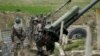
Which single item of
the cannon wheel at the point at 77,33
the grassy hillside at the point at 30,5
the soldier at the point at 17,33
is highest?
the soldier at the point at 17,33

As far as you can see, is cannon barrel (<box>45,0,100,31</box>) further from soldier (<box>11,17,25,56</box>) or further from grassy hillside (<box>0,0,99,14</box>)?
grassy hillside (<box>0,0,99,14</box>)

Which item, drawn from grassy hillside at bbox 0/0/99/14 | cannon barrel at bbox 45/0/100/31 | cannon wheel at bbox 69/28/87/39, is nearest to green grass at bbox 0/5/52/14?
grassy hillside at bbox 0/0/99/14

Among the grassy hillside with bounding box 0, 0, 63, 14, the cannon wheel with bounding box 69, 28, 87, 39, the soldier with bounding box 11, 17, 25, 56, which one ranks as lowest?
the grassy hillside with bounding box 0, 0, 63, 14

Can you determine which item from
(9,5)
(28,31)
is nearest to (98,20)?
(28,31)

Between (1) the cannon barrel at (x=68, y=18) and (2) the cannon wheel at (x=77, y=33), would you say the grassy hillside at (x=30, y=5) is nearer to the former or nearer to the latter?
(2) the cannon wheel at (x=77, y=33)

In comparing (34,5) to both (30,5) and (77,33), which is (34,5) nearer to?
(30,5)

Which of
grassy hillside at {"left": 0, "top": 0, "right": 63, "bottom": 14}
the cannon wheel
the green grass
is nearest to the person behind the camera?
the cannon wheel

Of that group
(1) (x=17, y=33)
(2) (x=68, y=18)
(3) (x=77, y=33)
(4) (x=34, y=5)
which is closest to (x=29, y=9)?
(4) (x=34, y=5)

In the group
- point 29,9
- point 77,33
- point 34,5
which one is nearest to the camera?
point 77,33

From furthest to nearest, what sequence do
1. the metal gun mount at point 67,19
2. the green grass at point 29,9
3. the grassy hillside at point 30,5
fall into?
the grassy hillside at point 30,5
the green grass at point 29,9
the metal gun mount at point 67,19

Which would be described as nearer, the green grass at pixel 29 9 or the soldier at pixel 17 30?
the soldier at pixel 17 30


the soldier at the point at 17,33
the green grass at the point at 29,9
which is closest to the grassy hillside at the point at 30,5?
the green grass at the point at 29,9

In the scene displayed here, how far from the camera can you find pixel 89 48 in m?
10.3

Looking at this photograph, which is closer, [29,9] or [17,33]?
[17,33]
